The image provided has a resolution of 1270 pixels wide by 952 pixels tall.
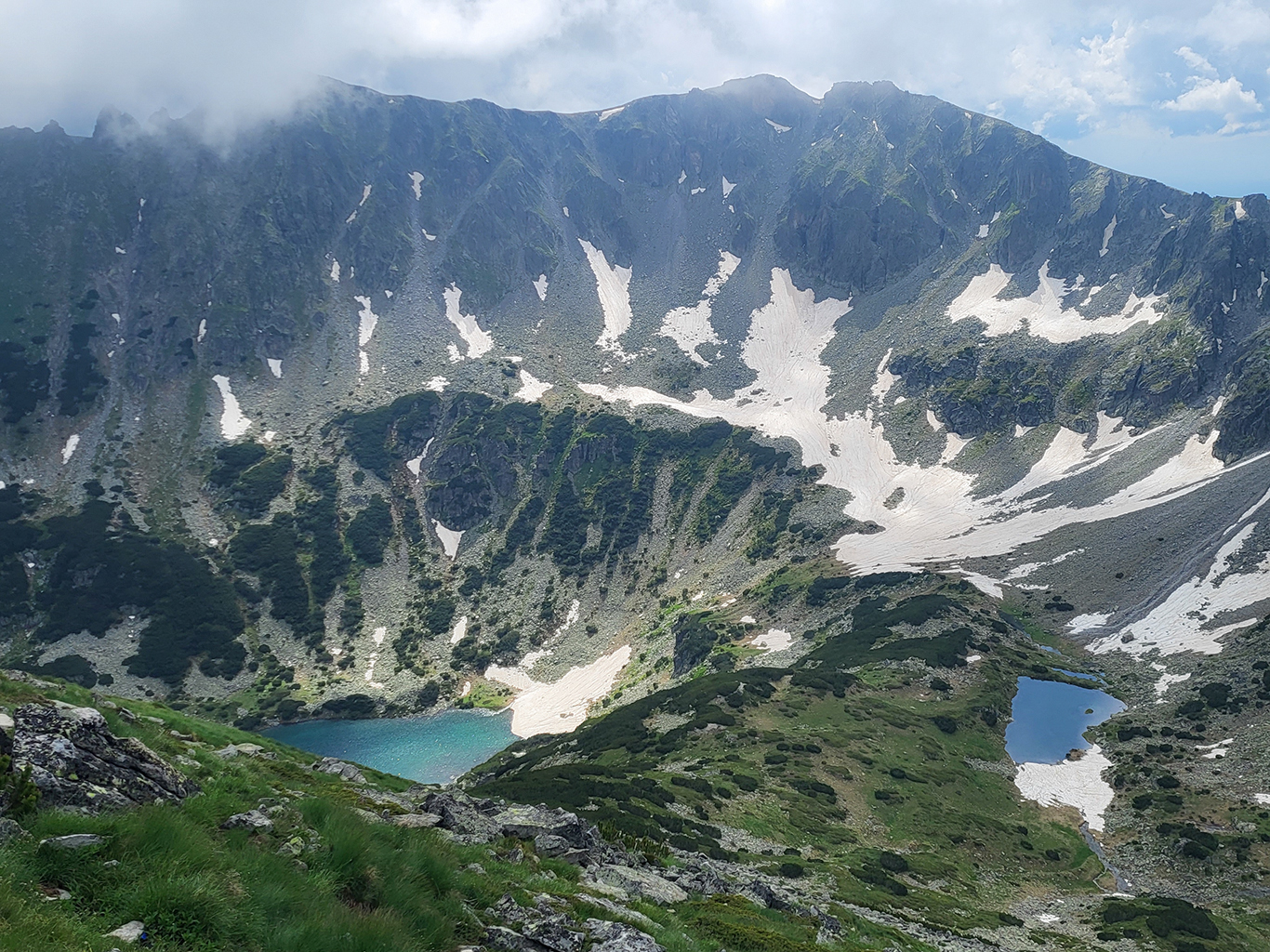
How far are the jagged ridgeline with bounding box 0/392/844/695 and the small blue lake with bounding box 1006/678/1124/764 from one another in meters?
50.8

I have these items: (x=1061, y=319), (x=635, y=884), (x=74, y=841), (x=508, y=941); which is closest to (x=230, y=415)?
(x=635, y=884)

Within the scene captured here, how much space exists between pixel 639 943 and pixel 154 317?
23853cm

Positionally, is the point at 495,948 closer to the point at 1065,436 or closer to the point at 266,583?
the point at 266,583

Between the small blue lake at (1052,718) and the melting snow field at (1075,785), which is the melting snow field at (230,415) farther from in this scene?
the melting snow field at (1075,785)

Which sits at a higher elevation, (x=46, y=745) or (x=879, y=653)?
(x=879, y=653)

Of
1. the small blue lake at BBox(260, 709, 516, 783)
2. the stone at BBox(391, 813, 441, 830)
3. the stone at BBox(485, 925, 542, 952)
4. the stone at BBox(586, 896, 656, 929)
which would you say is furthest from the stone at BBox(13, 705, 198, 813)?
the small blue lake at BBox(260, 709, 516, 783)

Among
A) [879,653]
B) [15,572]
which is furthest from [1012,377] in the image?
[15,572]

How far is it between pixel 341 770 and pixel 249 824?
20.1 m

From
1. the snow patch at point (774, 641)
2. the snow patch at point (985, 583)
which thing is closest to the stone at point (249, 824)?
the snow patch at point (774, 641)

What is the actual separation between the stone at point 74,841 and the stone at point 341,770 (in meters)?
20.9

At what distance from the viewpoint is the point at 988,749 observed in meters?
69.8

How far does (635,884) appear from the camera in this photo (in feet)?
59.7

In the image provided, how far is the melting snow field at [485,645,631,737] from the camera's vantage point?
113625mm

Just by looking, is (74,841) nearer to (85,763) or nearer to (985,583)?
(85,763)
